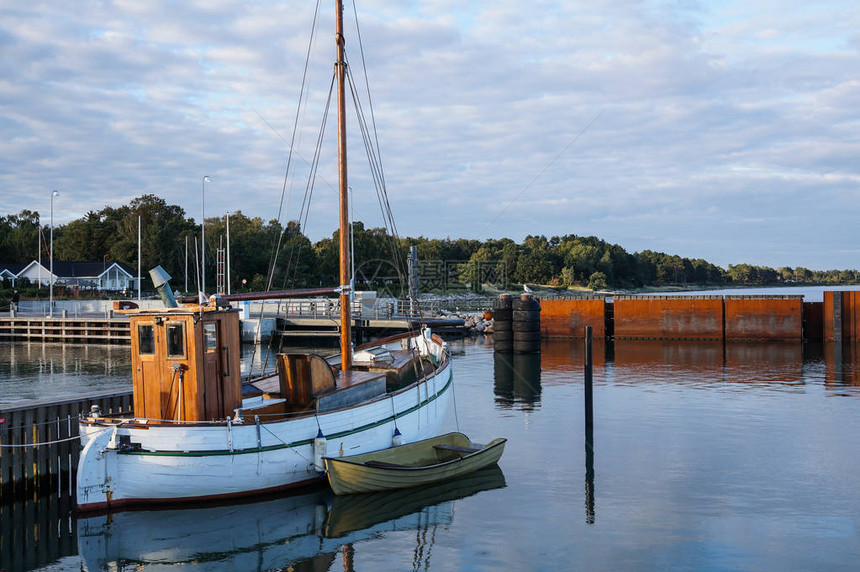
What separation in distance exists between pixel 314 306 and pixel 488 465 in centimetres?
3672

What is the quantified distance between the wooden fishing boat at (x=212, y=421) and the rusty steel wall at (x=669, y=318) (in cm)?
3215

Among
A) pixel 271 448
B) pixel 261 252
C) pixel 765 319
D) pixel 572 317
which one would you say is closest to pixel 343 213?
pixel 271 448

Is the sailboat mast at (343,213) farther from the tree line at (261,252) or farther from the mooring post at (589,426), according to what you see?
the tree line at (261,252)

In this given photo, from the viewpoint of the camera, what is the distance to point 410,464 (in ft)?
50.3

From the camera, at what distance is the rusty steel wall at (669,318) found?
43.7 metres

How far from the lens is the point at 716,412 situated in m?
22.0

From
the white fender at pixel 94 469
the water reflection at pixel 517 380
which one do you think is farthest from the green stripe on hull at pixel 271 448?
the water reflection at pixel 517 380

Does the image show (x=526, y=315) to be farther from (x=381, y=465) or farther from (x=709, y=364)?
(x=381, y=465)

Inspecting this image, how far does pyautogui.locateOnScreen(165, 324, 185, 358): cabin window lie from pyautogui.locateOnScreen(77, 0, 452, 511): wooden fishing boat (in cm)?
2

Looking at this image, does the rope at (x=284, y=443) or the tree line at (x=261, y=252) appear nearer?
the rope at (x=284, y=443)

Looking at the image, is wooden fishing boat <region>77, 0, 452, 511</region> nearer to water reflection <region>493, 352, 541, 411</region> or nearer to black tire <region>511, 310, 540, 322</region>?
water reflection <region>493, 352, 541, 411</region>

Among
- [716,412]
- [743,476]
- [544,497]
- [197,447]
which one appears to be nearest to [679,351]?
[716,412]

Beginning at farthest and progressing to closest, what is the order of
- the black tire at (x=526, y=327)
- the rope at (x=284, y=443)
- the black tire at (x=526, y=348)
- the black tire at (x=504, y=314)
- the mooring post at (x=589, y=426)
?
the black tire at (x=504, y=314) < the black tire at (x=526, y=327) < the black tire at (x=526, y=348) < the mooring post at (x=589, y=426) < the rope at (x=284, y=443)

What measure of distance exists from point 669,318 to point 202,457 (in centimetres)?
3724
